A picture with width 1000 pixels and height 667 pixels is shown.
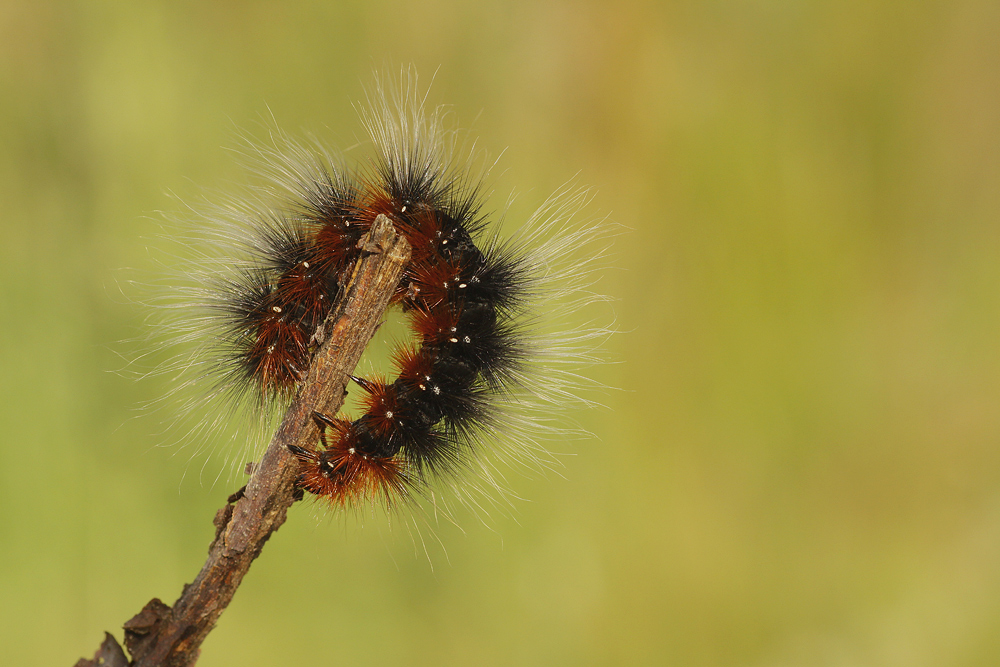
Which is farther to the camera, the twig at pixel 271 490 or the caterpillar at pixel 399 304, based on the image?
the caterpillar at pixel 399 304

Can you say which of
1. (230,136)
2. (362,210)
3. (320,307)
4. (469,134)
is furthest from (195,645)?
(469,134)

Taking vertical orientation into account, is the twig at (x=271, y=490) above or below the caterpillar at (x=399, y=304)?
below

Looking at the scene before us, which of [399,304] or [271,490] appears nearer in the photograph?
[271,490]

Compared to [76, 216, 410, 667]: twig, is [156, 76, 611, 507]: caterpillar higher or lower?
higher

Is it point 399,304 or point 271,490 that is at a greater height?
point 399,304
